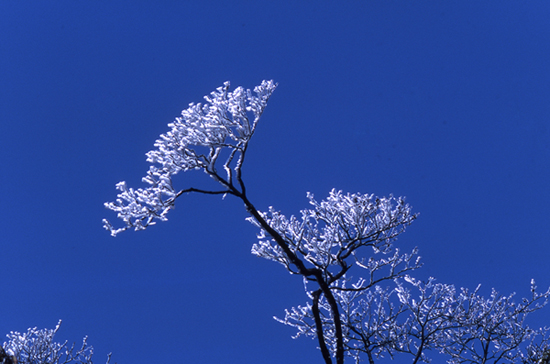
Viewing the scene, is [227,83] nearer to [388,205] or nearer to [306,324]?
[388,205]

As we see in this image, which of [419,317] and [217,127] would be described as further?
[419,317]

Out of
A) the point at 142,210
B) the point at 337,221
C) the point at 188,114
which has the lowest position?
the point at 142,210

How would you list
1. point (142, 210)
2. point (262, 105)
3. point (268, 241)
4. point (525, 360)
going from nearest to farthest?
point (142, 210)
point (262, 105)
point (268, 241)
point (525, 360)

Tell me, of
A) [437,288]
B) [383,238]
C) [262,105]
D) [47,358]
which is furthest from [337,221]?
[47,358]

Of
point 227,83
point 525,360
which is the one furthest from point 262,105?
point 525,360

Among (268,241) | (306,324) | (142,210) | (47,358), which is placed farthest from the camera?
(47,358)

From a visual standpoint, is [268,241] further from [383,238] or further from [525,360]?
[525,360]

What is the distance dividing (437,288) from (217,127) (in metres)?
9.05

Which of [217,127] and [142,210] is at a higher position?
[217,127]

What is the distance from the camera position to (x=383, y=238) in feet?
33.8

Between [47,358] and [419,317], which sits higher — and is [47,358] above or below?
above

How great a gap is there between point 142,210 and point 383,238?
18.6 ft

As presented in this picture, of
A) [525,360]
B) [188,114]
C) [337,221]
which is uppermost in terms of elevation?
[188,114]

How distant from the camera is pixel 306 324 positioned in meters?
12.1
